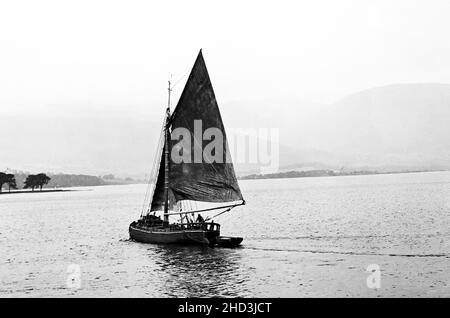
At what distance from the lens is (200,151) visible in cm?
4909

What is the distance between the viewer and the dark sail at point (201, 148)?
48344mm

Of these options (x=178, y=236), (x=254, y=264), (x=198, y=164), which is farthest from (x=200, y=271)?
(x=198, y=164)

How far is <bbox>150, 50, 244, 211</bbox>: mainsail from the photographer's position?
48.4 meters

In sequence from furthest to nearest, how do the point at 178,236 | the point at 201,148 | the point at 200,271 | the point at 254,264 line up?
the point at 201,148, the point at 178,236, the point at 254,264, the point at 200,271

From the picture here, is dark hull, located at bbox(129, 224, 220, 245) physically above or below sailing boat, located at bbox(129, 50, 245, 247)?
below

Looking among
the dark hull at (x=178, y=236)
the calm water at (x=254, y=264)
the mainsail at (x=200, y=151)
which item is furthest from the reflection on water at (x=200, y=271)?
the mainsail at (x=200, y=151)

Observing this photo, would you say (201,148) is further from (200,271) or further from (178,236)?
(200,271)

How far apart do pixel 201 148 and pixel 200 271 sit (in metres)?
15.2

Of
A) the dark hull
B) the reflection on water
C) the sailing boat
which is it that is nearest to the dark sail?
the sailing boat

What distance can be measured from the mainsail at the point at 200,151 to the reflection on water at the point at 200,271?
219 inches

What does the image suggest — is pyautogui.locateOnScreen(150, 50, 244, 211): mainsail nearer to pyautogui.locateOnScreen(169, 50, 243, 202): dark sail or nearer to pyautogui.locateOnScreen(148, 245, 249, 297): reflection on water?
pyautogui.locateOnScreen(169, 50, 243, 202): dark sail

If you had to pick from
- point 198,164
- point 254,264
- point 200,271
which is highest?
point 198,164
